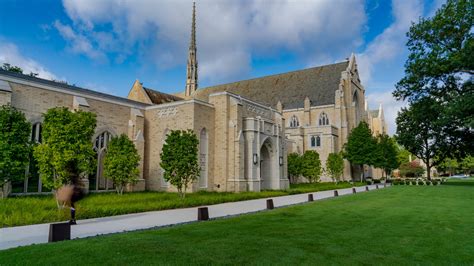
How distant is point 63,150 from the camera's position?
12.6m

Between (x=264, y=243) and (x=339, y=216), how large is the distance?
17.6 feet

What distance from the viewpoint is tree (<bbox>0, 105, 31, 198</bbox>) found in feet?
42.1

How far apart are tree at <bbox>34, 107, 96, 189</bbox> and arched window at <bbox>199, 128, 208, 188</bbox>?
1105 cm

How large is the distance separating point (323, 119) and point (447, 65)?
20287mm

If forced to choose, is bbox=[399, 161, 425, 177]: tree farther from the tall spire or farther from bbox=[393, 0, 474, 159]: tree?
the tall spire

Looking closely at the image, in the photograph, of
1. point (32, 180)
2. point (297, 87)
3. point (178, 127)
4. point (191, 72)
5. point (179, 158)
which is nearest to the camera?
point (179, 158)

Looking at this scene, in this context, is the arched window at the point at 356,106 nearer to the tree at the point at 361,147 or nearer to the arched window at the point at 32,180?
the tree at the point at 361,147

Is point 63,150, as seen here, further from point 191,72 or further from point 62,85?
point 191,72

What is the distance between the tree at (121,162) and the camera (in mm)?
18908

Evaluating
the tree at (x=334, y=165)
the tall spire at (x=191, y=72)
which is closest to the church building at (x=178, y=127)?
the tree at (x=334, y=165)

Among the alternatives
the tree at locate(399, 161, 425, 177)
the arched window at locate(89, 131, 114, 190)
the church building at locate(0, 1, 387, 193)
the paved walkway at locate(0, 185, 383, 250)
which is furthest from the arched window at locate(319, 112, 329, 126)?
the tree at locate(399, 161, 425, 177)

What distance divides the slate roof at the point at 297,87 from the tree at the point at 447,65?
1462 cm

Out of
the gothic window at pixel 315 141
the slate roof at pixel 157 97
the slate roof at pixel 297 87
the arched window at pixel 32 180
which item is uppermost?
the slate roof at pixel 297 87

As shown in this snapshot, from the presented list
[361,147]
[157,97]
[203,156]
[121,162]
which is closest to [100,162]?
[121,162]
